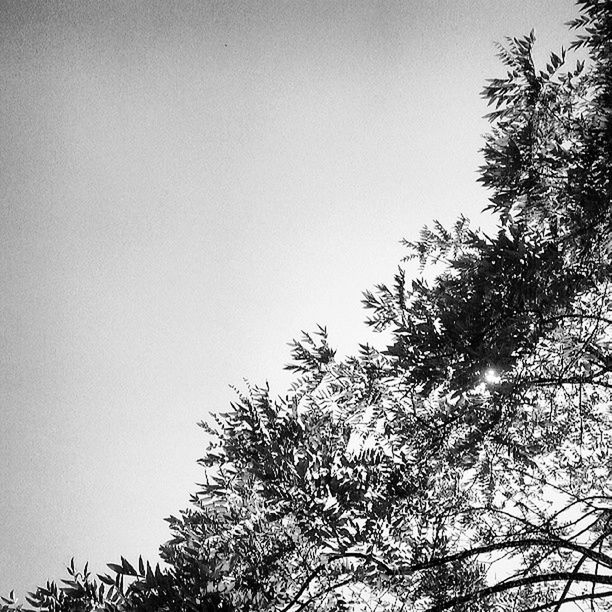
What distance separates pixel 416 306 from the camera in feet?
11.4

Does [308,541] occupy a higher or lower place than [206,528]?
lower

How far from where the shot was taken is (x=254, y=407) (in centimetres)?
298

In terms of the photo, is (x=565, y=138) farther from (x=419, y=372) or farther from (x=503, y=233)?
(x=419, y=372)

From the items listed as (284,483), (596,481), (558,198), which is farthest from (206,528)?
(596,481)

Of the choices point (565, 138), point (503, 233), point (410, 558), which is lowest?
point (410, 558)

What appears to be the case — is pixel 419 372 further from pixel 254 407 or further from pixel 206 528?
pixel 206 528

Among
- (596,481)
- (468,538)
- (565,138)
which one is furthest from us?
(596,481)

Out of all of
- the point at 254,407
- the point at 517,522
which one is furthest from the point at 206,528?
the point at 517,522

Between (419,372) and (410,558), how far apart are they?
1422 mm

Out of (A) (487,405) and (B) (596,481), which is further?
(B) (596,481)

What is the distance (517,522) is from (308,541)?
8.77 feet

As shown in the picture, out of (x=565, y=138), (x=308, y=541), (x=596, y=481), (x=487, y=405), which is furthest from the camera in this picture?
(x=596, y=481)

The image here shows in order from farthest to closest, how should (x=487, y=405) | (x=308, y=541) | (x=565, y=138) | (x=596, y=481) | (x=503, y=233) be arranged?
1. (x=596, y=481)
2. (x=565, y=138)
3. (x=487, y=405)
4. (x=503, y=233)
5. (x=308, y=541)

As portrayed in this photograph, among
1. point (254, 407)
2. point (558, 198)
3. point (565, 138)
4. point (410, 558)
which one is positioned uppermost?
point (565, 138)
